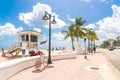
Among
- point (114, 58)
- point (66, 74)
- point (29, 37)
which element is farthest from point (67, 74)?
point (29, 37)

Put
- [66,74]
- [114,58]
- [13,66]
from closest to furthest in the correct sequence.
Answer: [13,66], [66,74], [114,58]

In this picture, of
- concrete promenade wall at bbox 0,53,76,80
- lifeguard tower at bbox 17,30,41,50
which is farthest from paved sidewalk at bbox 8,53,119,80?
lifeguard tower at bbox 17,30,41,50

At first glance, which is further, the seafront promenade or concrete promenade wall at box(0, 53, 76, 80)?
the seafront promenade

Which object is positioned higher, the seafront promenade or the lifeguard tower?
the lifeguard tower

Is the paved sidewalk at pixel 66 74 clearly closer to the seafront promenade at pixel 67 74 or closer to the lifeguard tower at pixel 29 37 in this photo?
the seafront promenade at pixel 67 74

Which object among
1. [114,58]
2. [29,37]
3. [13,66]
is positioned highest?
[29,37]

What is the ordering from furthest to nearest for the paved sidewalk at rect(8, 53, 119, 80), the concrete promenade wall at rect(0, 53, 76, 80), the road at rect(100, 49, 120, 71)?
the road at rect(100, 49, 120, 71)
the paved sidewalk at rect(8, 53, 119, 80)
the concrete promenade wall at rect(0, 53, 76, 80)

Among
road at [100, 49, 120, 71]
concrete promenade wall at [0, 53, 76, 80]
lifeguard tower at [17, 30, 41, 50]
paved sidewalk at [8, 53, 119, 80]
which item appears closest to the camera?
concrete promenade wall at [0, 53, 76, 80]

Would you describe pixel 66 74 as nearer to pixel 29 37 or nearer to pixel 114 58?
pixel 114 58

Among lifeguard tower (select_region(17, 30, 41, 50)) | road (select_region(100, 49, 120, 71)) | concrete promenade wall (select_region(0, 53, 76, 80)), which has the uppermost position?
lifeguard tower (select_region(17, 30, 41, 50))

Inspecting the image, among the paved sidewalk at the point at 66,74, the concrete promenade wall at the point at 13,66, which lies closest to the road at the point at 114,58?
the paved sidewalk at the point at 66,74

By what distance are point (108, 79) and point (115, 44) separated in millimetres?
132309

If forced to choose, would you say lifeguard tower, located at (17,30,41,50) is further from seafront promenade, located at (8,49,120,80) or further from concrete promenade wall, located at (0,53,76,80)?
seafront promenade, located at (8,49,120,80)

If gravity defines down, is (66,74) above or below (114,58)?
above
